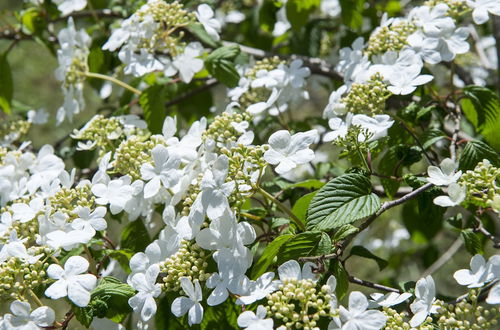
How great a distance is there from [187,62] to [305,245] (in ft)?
2.09

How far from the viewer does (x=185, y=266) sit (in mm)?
937

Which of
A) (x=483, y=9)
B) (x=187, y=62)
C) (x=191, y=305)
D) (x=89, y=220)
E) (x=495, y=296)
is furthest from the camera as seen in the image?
(x=187, y=62)

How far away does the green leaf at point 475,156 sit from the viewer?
1.07m

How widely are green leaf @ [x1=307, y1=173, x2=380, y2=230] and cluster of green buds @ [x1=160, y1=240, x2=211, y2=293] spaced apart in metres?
0.19

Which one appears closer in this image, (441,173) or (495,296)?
(495,296)

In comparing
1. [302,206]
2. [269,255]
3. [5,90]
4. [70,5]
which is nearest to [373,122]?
[302,206]

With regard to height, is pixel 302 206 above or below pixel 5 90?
above

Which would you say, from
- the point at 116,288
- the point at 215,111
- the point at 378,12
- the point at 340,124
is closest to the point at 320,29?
the point at 378,12

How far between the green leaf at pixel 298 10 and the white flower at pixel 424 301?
99 centimetres

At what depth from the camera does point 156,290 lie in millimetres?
950

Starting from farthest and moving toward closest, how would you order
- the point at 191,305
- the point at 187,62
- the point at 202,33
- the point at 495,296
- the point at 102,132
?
1. the point at 202,33
2. the point at 187,62
3. the point at 102,132
4. the point at 191,305
5. the point at 495,296

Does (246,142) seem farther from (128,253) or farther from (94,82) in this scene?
(94,82)

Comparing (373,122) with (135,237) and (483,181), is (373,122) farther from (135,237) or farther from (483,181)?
(135,237)

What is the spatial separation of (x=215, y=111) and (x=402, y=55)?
0.74m
